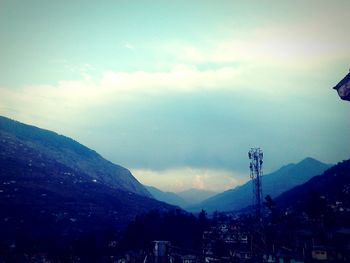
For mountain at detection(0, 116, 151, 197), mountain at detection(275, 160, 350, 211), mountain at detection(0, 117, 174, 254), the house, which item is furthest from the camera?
mountain at detection(0, 116, 151, 197)

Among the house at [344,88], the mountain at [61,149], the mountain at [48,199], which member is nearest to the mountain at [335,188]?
the mountain at [48,199]

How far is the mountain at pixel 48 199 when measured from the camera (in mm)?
71438

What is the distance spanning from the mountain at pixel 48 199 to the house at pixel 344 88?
5649cm

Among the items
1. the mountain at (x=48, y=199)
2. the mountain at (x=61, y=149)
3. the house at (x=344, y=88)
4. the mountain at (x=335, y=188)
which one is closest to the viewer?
the house at (x=344, y=88)

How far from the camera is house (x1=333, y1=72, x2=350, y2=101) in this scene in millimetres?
4641

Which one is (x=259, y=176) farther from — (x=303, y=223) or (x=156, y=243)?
(x=303, y=223)

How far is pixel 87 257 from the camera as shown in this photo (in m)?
51.5

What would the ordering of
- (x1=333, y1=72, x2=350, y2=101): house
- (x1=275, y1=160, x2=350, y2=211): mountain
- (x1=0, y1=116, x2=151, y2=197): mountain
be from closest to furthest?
1. (x1=333, y1=72, x2=350, y2=101): house
2. (x1=275, y1=160, x2=350, y2=211): mountain
3. (x1=0, y1=116, x2=151, y2=197): mountain

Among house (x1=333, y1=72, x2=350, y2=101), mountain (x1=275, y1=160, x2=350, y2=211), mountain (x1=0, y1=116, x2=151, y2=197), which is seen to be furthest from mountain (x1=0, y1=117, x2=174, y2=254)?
house (x1=333, y1=72, x2=350, y2=101)

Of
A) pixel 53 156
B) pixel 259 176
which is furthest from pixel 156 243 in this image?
pixel 53 156

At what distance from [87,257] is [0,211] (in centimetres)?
4564

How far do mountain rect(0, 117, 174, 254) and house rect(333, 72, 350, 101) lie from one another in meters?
56.5

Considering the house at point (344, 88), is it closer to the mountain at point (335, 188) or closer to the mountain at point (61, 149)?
the mountain at point (335, 188)

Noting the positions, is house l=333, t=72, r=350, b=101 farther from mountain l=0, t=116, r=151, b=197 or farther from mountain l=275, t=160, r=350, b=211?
mountain l=0, t=116, r=151, b=197
